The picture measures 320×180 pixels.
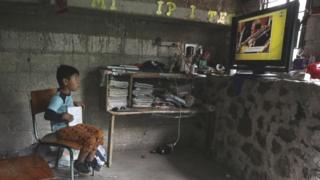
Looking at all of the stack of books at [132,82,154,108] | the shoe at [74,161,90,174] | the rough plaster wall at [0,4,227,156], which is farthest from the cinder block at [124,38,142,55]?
the shoe at [74,161,90,174]

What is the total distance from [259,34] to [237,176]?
148 cm

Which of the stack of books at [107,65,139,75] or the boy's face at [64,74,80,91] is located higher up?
the stack of books at [107,65,139,75]

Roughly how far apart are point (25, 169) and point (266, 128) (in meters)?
2.04

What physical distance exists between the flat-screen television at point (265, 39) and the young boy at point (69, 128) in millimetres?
1623

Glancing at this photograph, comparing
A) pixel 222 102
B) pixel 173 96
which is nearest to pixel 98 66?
pixel 173 96

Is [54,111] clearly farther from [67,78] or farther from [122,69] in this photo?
[122,69]

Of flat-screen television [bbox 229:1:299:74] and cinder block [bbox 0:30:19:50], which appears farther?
cinder block [bbox 0:30:19:50]

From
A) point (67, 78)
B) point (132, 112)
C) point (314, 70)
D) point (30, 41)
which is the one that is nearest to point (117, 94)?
point (132, 112)

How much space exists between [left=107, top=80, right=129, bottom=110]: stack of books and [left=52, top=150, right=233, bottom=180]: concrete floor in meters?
0.66

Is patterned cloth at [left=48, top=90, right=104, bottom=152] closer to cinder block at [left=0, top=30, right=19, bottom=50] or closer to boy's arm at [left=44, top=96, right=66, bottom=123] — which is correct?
boy's arm at [left=44, top=96, right=66, bottom=123]

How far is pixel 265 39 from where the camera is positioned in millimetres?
2660

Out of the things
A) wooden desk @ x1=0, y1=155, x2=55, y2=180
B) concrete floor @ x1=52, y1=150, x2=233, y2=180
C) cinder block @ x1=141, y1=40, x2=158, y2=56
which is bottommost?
concrete floor @ x1=52, y1=150, x2=233, y2=180

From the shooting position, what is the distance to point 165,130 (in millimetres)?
3893

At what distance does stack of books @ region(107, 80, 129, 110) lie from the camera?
3.20 m
